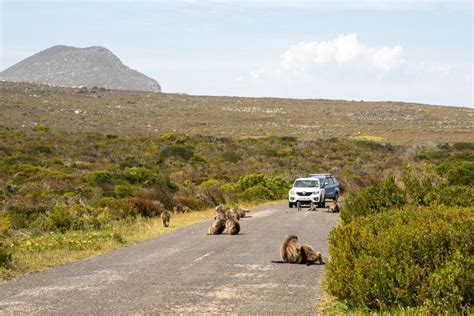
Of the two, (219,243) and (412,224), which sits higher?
(412,224)

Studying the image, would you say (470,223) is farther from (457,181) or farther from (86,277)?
(457,181)

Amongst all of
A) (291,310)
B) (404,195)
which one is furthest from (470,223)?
(404,195)

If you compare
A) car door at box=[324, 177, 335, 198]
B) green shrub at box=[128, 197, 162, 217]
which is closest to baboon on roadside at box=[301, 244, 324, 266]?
green shrub at box=[128, 197, 162, 217]

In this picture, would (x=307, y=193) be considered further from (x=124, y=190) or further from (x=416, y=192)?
(x=416, y=192)

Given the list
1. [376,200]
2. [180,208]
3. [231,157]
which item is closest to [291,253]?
[376,200]

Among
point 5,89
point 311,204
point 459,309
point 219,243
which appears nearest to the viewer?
point 459,309

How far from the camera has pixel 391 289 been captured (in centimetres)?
883

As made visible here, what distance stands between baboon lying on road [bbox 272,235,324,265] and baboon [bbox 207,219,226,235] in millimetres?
6780

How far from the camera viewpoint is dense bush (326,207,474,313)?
8094mm

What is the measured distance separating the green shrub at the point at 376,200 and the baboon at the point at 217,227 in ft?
19.9

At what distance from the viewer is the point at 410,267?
8.79 meters

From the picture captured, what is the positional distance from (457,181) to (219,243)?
35.5ft

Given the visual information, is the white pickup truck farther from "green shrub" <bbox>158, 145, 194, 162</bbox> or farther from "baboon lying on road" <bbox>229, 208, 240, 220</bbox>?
"green shrub" <bbox>158, 145, 194, 162</bbox>

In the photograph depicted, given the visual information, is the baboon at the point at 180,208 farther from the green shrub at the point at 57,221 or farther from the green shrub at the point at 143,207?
the green shrub at the point at 57,221
